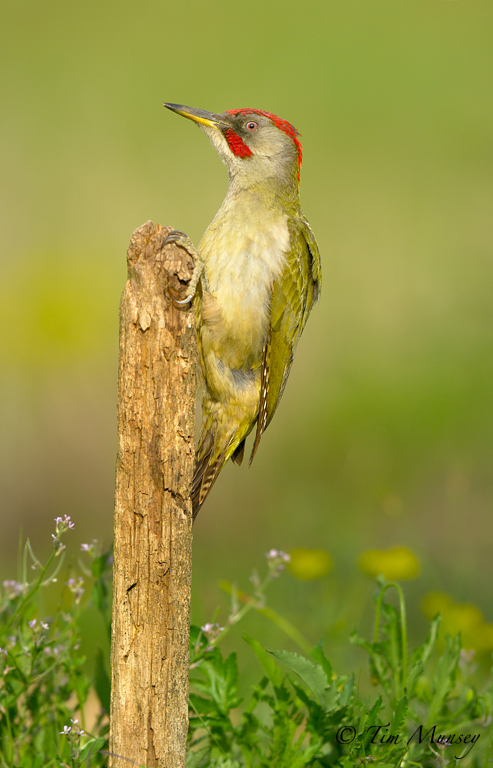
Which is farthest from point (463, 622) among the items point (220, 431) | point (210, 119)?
point (210, 119)

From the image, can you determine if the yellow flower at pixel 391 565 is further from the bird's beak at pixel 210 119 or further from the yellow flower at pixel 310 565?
the bird's beak at pixel 210 119

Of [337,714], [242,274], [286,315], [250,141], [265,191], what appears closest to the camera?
[337,714]

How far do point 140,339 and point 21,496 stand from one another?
12.4 ft

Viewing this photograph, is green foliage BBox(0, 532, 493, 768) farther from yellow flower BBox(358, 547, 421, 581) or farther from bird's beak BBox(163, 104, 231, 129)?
bird's beak BBox(163, 104, 231, 129)

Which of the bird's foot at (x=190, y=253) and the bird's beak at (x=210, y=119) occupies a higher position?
the bird's beak at (x=210, y=119)

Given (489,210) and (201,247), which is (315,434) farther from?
(201,247)

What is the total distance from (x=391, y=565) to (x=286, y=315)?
1.33m

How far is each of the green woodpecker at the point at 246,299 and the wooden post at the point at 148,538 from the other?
71 centimetres

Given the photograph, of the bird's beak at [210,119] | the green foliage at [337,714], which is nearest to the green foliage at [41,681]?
the green foliage at [337,714]

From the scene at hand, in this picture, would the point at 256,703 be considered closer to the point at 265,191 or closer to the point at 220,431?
the point at 220,431

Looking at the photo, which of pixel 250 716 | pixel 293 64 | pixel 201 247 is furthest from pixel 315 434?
pixel 293 64

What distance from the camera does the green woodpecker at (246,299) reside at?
2807mm

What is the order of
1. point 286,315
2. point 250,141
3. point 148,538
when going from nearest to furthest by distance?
point 148,538
point 286,315
point 250,141

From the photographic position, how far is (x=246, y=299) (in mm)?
2828
